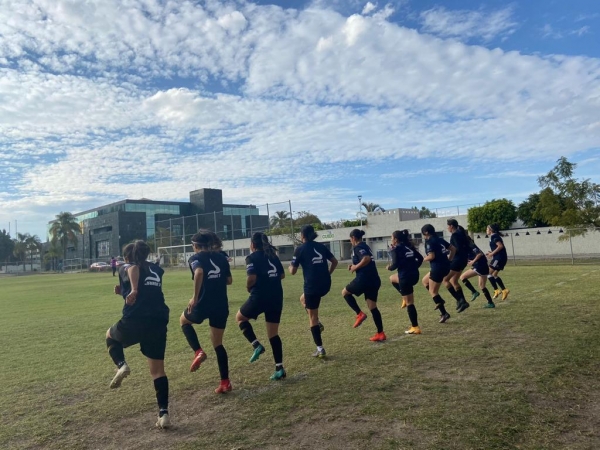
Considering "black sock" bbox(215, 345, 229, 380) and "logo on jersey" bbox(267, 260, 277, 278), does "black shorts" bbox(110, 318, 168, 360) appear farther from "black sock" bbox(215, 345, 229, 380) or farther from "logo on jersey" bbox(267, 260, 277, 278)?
"logo on jersey" bbox(267, 260, 277, 278)

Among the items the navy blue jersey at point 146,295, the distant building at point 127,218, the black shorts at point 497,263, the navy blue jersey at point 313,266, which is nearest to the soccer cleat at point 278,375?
the navy blue jersey at point 313,266

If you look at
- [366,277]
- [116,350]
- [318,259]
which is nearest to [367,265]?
[366,277]

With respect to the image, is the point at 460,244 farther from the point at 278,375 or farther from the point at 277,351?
the point at 278,375

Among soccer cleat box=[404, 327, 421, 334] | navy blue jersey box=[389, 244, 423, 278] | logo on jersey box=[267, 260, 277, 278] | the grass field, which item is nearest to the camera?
the grass field

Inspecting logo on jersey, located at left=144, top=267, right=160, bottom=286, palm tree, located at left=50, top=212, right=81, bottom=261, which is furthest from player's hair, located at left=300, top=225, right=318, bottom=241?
palm tree, located at left=50, top=212, right=81, bottom=261

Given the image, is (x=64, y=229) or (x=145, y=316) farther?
(x=64, y=229)

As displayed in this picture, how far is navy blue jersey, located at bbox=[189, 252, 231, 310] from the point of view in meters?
5.47

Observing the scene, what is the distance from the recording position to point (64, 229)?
85000 millimetres

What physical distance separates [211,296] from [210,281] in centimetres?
17

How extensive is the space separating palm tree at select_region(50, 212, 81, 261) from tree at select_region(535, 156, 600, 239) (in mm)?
80624

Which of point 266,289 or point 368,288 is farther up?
point 266,289

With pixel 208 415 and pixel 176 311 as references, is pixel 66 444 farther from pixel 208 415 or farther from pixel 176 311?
pixel 176 311

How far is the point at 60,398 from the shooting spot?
18.2ft

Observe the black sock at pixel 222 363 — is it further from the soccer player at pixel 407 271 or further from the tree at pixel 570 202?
the tree at pixel 570 202
